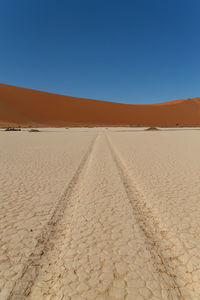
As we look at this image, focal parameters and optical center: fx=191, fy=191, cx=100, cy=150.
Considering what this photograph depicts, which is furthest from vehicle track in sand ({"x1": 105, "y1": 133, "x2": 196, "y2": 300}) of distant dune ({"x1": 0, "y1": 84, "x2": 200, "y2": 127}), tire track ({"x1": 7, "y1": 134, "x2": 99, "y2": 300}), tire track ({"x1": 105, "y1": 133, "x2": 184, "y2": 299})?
distant dune ({"x1": 0, "y1": 84, "x2": 200, "y2": 127})

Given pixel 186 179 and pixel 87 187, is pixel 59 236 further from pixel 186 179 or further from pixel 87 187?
pixel 186 179

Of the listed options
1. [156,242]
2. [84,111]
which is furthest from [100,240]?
[84,111]

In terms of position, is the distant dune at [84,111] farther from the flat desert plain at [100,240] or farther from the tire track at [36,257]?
the tire track at [36,257]

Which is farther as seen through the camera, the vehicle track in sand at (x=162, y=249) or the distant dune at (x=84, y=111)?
the distant dune at (x=84, y=111)

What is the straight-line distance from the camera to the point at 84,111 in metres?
74.5

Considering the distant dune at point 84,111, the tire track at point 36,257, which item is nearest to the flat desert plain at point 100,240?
→ the tire track at point 36,257

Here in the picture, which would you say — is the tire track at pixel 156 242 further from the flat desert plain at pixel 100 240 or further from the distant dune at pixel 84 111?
the distant dune at pixel 84 111

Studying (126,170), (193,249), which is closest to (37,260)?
(193,249)

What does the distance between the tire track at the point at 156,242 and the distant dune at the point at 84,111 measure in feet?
187

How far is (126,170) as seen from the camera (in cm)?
607

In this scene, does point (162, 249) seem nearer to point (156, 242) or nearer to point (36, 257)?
point (156, 242)

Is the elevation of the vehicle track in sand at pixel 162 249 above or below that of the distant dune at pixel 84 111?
below

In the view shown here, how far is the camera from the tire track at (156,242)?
1835 millimetres

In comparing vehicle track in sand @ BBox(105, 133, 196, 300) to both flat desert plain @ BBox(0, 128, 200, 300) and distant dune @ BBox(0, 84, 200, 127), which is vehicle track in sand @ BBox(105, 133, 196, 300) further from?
distant dune @ BBox(0, 84, 200, 127)
